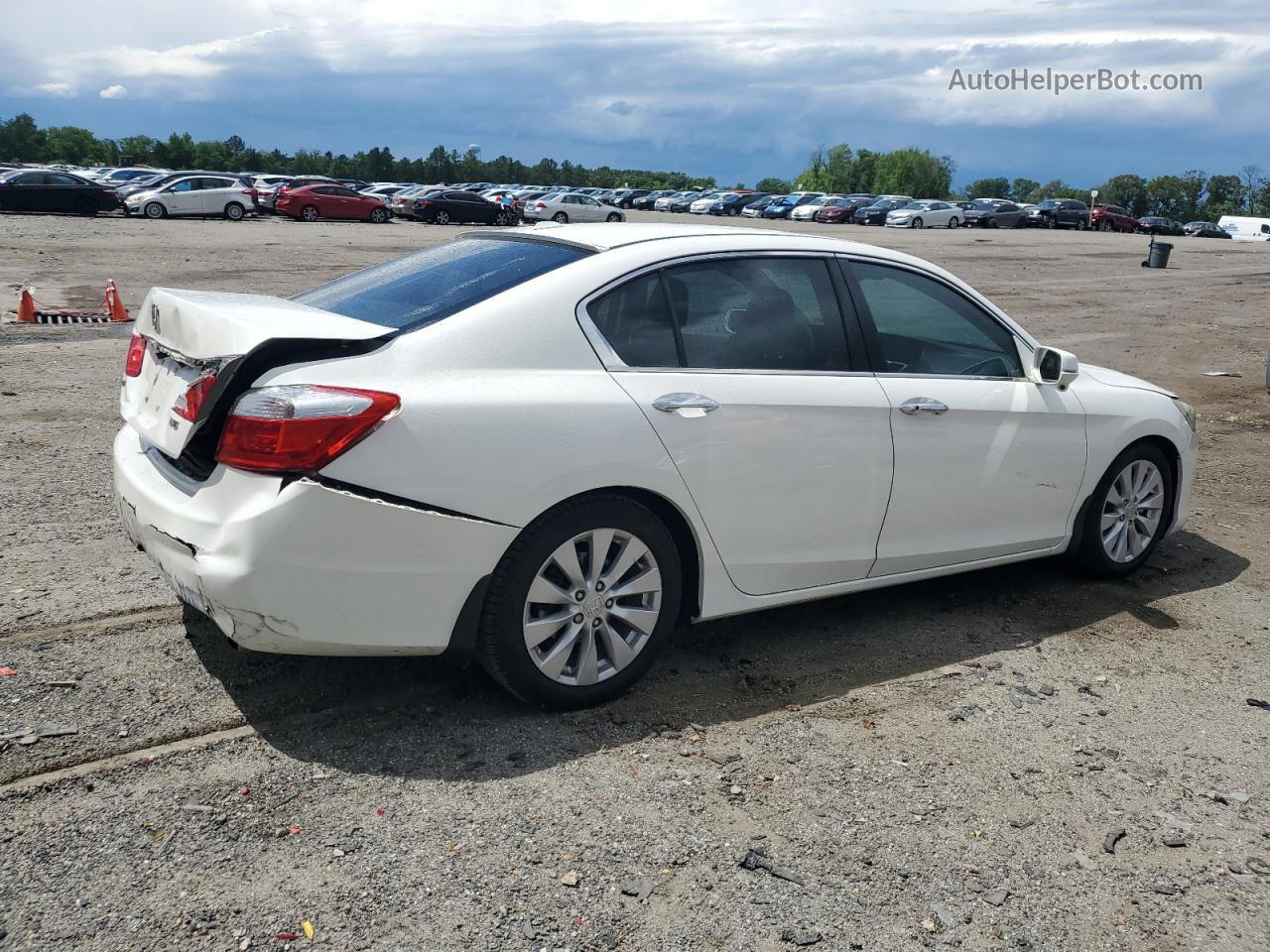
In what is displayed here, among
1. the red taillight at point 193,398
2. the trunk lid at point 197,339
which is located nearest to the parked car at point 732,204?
the trunk lid at point 197,339

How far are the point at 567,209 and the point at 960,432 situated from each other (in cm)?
4694

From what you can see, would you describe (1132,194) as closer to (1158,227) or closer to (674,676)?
(1158,227)

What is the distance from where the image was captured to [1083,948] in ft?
9.99

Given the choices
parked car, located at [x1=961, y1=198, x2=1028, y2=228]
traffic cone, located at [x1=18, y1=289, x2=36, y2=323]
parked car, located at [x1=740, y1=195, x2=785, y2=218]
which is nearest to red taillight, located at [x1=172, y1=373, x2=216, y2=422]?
traffic cone, located at [x1=18, y1=289, x2=36, y2=323]

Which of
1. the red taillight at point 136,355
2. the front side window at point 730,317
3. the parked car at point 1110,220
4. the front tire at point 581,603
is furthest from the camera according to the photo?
the parked car at point 1110,220

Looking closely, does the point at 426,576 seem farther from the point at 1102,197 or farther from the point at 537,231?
the point at 1102,197

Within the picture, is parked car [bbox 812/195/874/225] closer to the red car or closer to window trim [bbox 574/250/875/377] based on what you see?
the red car

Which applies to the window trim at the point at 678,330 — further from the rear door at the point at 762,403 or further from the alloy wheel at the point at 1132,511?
the alloy wheel at the point at 1132,511

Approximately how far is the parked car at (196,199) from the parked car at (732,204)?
32.6m

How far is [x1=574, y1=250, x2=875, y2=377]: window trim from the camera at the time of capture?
13.4 ft

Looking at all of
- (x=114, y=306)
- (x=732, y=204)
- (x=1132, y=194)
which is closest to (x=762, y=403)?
(x=114, y=306)

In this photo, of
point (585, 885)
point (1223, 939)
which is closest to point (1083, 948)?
point (1223, 939)

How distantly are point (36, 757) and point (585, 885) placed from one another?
180 centimetres

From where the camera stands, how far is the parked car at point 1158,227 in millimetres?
68188
